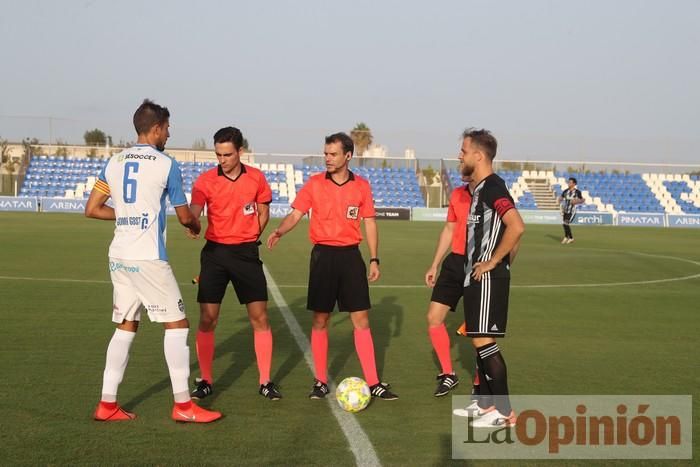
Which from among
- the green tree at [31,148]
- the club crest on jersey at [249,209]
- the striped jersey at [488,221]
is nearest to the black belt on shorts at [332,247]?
the club crest on jersey at [249,209]

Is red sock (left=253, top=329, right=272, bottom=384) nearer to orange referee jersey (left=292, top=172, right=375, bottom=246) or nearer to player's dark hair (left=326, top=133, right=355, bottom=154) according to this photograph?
orange referee jersey (left=292, top=172, right=375, bottom=246)

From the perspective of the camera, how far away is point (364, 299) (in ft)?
21.5

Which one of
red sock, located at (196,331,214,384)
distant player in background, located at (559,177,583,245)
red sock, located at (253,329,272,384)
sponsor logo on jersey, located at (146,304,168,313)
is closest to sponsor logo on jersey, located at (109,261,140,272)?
sponsor logo on jersey, located at (146,304,168,313)

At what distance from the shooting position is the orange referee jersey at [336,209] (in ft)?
21.5

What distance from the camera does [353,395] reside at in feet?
19.7

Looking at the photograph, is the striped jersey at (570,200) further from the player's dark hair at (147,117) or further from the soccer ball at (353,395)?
the player's dark hair at (147,117)

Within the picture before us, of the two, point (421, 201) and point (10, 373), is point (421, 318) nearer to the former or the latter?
point (10, 373)

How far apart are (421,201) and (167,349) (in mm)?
43453

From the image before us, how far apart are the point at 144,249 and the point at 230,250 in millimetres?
1067

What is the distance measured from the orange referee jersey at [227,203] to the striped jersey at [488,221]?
74.5 inches

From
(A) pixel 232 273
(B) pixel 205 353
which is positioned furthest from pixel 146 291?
(B) pixel 205 353

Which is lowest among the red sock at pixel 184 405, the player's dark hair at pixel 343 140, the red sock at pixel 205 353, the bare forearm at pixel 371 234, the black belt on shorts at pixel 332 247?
the red sock at pixel 184 405

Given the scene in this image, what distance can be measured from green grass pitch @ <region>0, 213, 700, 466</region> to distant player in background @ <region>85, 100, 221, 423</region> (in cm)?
27

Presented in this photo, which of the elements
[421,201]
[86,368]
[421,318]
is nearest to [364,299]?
[86,368]
